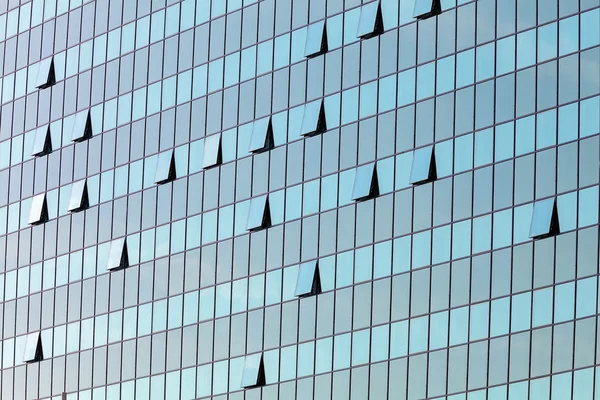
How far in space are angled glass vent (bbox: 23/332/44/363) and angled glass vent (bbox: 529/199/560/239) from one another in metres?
29.1

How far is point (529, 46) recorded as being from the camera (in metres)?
69.8

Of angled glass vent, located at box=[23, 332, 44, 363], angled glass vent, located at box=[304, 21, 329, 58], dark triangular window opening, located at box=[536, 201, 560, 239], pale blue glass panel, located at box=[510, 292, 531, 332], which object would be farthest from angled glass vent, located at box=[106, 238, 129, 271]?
dark triangular window opening, located at box=[536, 201, 560, 239]

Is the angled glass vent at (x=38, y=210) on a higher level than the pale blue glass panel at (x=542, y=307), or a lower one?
lower

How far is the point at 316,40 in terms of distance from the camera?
78.4 metres

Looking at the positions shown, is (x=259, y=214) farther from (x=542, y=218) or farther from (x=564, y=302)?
(x=564, y=302)


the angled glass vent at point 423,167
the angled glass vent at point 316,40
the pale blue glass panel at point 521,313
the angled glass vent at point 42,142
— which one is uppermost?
the angled glass vent at point 316,40

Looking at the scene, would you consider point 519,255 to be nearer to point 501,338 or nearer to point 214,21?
point 501,338

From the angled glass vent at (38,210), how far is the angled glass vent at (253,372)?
55.9 feet

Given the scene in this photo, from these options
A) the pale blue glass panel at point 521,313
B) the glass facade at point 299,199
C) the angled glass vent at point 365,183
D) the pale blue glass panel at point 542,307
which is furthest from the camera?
the angled glass vent at point 365,183

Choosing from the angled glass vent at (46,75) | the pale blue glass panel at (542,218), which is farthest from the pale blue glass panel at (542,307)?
the angled glass vent at (46,75)

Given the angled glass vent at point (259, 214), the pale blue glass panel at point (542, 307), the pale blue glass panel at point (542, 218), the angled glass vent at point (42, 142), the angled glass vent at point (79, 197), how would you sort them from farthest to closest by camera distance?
the angled glass vent at point (42, 142) → the angled glass vent at point (79, 197) → the angled glass vent at point (259, 214) → the pale blue glass panel at point (542, 218) → the pale blue glass panel at point (542, 307)

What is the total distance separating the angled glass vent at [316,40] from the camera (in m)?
78.1

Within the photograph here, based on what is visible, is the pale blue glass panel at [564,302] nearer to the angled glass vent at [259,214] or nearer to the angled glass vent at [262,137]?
the angled glass vent at [259,214]

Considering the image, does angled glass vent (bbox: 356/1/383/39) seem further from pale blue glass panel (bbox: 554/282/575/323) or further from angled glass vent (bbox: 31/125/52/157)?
angled glass vent (bbox: 31/125/52/157)
